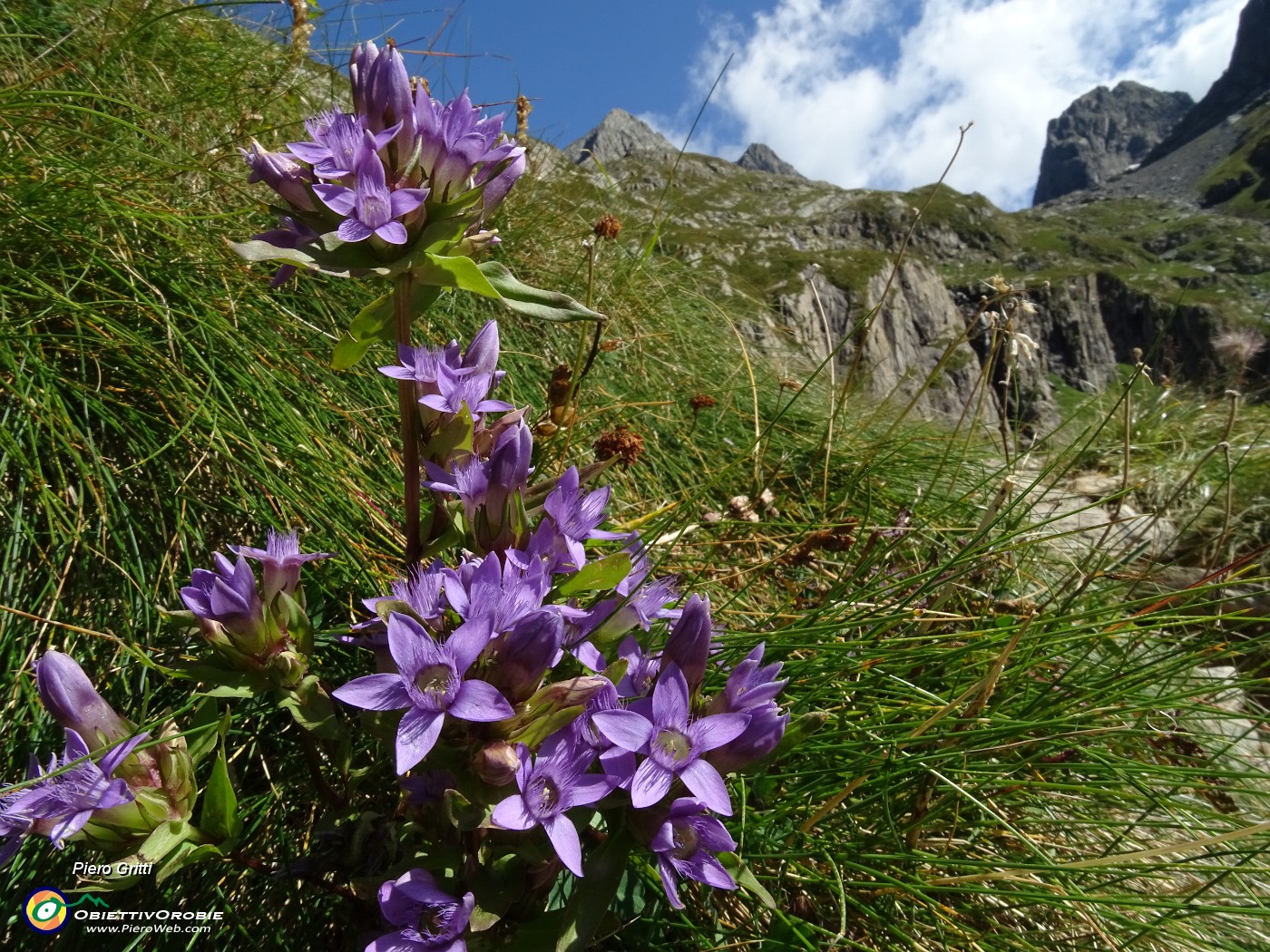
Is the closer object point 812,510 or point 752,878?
point 752,878

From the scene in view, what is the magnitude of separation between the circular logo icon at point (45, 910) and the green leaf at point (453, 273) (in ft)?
3.63

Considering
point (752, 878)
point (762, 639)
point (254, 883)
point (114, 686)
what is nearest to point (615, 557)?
point (752, 878)

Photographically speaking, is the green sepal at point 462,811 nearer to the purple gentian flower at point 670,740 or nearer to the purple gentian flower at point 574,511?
the purple gentian flower at point 670,740

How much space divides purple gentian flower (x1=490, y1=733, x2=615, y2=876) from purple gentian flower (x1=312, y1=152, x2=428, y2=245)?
0.70m

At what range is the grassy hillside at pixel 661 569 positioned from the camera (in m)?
1.29

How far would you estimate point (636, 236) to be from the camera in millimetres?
5582

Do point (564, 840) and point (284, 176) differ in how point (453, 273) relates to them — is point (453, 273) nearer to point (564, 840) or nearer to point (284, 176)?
point (284, 176)

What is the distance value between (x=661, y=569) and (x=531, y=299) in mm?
1048

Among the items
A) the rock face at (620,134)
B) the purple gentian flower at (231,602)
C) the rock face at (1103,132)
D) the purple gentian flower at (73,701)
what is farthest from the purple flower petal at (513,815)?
the rock face at (1103,132)

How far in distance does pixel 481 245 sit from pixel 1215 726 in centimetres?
263

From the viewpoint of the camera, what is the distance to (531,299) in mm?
1196

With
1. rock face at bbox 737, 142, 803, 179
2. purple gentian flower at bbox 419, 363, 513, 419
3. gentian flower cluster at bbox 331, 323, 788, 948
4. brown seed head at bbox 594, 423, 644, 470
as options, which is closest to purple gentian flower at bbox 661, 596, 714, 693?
gentian flower cluster at bbox 331, 323, 788, 948

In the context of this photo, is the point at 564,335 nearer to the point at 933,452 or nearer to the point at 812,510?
the point at 812,510

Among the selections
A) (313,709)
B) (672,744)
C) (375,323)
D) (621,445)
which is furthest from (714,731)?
(621,445)
